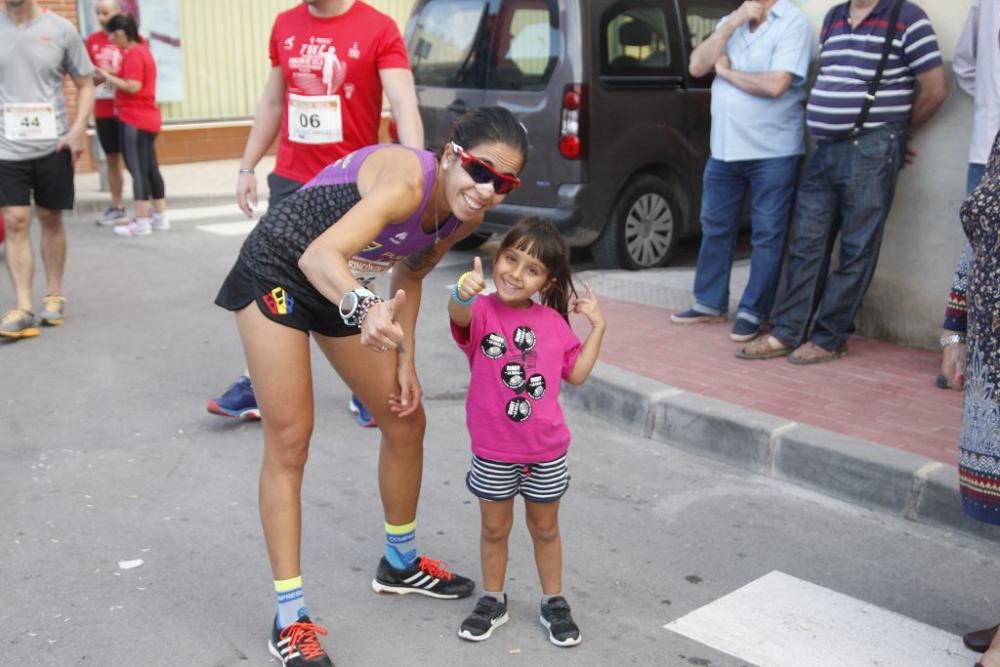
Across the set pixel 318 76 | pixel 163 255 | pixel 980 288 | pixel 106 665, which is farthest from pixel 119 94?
pixel 980 288

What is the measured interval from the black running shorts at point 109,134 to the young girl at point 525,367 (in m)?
8.33

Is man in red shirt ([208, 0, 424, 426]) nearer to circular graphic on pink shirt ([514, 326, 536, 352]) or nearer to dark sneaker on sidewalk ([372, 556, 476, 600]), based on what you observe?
circular graphic on pink shirt ([514, 326, 536, 352])

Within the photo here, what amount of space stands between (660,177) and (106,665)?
6.25 metres

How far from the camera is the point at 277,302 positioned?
3.25 metres

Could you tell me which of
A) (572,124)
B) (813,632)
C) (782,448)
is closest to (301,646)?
(813,632)

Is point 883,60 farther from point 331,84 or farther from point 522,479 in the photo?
point 522,479

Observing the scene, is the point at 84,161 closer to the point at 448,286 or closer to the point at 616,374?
the point at 448,286

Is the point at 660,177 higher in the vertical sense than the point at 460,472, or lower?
higher

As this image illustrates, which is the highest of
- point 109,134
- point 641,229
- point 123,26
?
point 123,26

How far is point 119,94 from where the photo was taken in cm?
1035

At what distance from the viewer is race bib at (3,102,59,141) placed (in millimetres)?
6771

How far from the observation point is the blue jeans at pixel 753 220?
6402mm

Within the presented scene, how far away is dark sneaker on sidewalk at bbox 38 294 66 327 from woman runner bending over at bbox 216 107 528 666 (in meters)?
4.16

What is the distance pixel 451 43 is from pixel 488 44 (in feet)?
1.36
